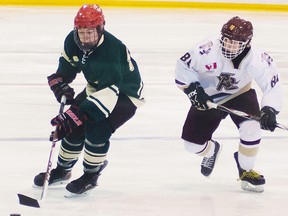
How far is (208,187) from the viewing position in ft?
11.6

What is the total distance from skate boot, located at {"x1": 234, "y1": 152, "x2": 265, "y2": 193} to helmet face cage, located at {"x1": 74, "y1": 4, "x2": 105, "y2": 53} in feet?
2.80

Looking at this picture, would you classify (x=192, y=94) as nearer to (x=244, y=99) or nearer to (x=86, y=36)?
(x=244, y=99)

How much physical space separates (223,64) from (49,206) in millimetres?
894

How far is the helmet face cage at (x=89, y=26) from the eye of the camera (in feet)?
10.4

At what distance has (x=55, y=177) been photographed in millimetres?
3453

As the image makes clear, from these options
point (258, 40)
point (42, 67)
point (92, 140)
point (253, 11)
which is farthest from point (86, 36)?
point (253, 11)

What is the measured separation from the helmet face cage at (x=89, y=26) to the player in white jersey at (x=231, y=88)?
420 mm

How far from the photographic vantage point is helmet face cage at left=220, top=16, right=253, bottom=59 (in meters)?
3.26

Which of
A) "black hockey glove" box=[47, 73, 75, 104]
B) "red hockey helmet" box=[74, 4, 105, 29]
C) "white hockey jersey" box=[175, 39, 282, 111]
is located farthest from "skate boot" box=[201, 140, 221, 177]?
"red hockey helmet" box=[74, 4, 105, 29]

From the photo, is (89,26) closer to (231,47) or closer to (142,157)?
(231,47)

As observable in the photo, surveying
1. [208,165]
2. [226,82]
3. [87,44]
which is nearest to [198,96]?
[226,82]

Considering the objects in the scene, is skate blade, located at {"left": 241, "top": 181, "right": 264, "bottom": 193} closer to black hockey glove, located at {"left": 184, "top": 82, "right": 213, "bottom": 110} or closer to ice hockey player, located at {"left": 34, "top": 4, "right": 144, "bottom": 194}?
black hockey glove, located at {"left": 184, "top": 82, "right": 213, "bottom": 110}

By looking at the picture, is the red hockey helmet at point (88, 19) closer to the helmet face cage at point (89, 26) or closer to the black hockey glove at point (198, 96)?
the helmet face cage at point (89, 26)

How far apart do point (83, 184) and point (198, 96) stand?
58 cm
